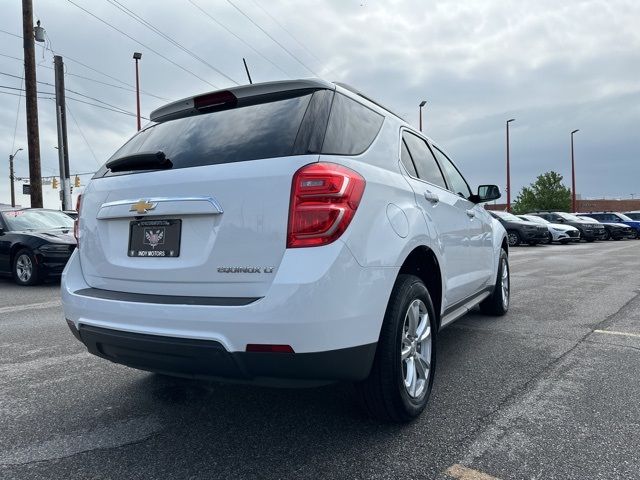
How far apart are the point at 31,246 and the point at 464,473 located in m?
8.75

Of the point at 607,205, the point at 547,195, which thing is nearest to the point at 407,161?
the point at 547,195

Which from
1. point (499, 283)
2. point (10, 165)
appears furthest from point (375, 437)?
point (10, 165)

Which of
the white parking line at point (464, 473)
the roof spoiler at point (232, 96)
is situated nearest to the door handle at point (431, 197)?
the roof spoiler at point (232, 96)

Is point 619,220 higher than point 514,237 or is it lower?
higher

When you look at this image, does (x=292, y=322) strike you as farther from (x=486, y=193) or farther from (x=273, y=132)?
(x=486, y=193)

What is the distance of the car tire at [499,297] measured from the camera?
217 inches

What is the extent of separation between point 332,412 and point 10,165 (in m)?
68.7

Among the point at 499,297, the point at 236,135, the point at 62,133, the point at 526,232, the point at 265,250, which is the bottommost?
the point at 499,297

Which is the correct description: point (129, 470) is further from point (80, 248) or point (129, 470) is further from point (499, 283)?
point (499, 283)

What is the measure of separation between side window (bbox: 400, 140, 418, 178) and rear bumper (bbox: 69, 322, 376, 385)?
1321 millimetres

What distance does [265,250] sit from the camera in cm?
222

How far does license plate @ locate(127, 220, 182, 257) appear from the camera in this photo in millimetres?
2439

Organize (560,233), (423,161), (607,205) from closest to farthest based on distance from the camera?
(423,161), (560,233), (607,205)

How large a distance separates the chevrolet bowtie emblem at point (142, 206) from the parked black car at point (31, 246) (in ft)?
22.8
